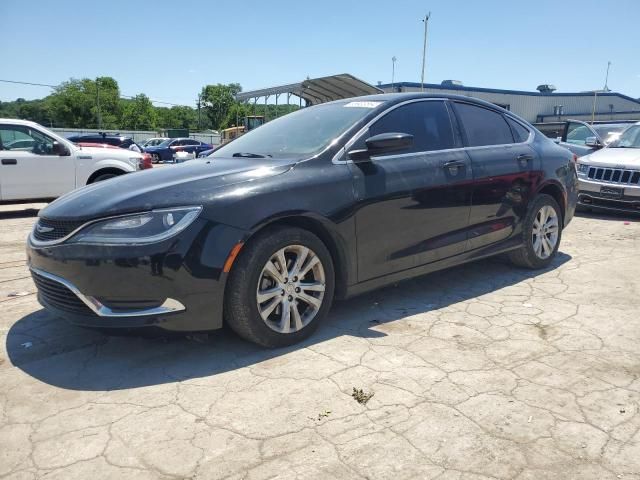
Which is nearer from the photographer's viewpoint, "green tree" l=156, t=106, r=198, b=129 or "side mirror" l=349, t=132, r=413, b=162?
"side mirror" l=349, t=132, r=413, b=162

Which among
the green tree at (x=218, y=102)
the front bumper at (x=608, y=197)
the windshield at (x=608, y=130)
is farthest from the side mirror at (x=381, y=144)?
the green tree at (x=218, y=102)

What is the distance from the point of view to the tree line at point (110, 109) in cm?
8250

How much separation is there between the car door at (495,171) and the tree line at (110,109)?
64.5 m

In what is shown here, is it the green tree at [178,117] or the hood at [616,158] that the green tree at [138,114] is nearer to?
the green tree at [178,117]

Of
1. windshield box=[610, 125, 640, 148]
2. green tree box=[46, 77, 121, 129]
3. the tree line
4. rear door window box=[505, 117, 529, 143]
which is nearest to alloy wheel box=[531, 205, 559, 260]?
rear door window box=[505, 117, 529, 143]

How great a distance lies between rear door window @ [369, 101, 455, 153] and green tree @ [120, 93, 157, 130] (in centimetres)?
10085

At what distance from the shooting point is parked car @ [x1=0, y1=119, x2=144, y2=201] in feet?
28.2

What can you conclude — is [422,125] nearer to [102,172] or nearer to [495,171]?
[495,171]

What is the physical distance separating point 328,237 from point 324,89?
54.8ft

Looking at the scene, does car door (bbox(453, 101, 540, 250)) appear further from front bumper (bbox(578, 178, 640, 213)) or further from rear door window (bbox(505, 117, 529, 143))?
front bumper (bbox(578, 178, 640, 213))

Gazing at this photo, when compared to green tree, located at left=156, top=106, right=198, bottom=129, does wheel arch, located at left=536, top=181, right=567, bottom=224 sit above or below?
below

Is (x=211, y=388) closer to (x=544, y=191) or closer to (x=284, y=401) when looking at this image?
(x=284, y=401)

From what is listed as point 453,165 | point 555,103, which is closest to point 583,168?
point 453,165

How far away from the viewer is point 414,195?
12.4ft
